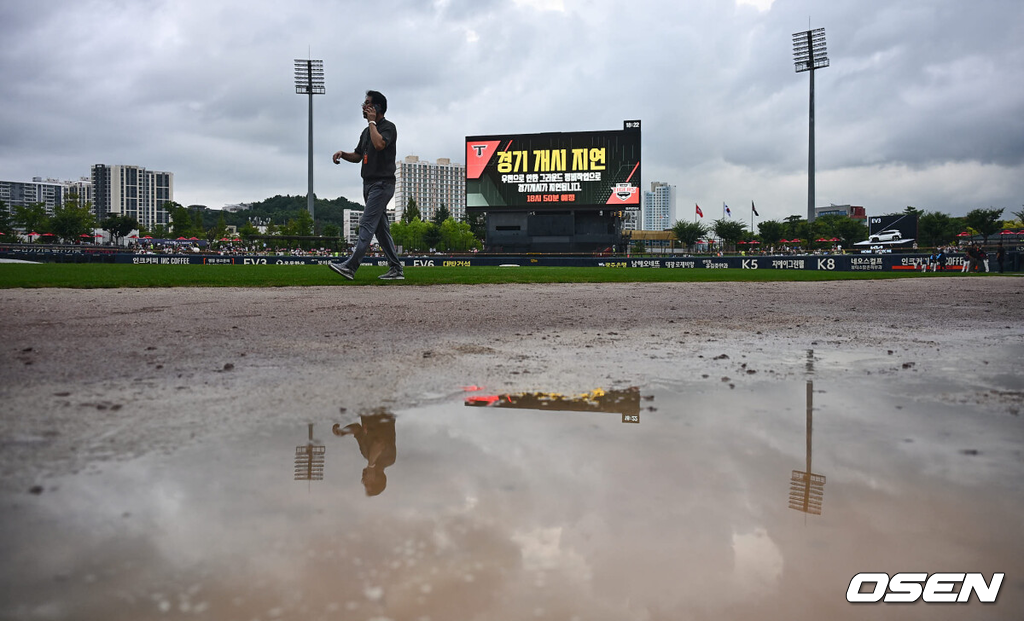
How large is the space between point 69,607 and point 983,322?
6914 millimetres

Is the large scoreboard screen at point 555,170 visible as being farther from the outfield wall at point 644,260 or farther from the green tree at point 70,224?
the green tree at point 70,224

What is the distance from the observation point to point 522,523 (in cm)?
134

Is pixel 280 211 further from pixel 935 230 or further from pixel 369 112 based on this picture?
pixel 369 112

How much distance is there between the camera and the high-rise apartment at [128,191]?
175 metres

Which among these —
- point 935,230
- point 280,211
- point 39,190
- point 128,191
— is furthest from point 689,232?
point 39,190

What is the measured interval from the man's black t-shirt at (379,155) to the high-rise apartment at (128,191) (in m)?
191

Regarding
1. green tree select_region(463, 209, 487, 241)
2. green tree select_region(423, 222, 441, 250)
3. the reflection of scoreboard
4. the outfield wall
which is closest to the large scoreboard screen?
the outfield wall

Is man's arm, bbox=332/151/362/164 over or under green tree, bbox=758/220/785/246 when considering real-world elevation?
under

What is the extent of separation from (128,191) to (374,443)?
208 meters

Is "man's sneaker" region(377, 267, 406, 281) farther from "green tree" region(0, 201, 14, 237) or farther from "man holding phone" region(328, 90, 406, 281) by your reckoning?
"green tree" region(0, 201, 14, 237)

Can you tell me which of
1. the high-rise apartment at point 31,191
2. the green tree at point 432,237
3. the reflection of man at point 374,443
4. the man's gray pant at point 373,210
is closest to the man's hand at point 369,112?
the man's gray pant at point 373,210

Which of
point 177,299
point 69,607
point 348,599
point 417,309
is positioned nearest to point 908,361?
point 348,599

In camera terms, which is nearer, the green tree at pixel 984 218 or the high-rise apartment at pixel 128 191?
the green tree at pixel 984 218

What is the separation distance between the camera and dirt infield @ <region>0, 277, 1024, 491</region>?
7.02 ft
